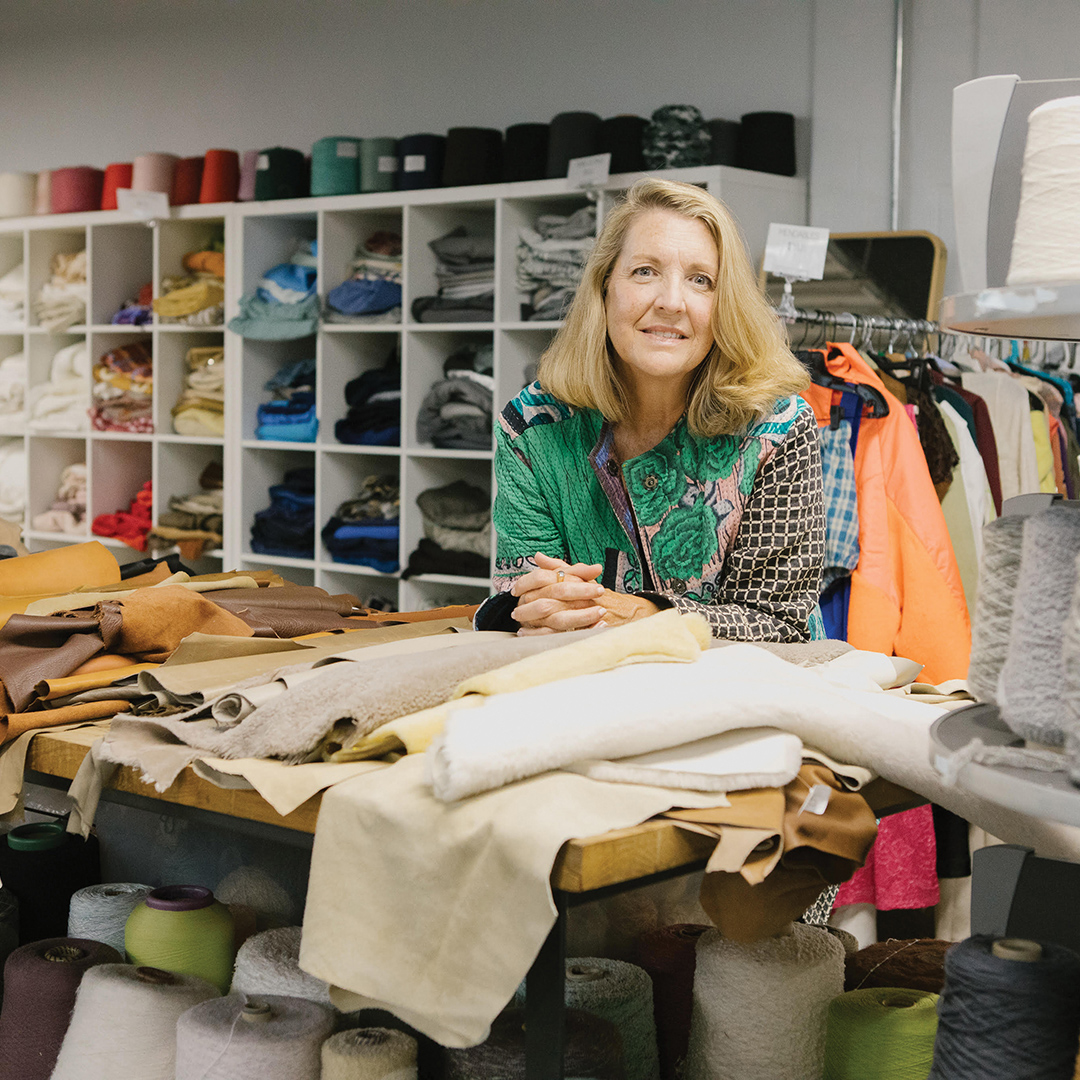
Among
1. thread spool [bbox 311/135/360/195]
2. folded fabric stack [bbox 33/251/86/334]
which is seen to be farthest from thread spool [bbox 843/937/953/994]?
folded fabric stack [bbox 33/251/86/334]

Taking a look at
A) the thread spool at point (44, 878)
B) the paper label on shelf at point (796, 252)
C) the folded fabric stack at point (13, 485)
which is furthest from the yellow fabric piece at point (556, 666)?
the folded fabric stack at point (13, 485)

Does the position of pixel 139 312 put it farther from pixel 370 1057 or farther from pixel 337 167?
pixel 370 1057

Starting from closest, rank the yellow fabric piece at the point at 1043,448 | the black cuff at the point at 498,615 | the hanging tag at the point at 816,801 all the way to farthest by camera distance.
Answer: the hanging tag at the point at 816,801
the black cuff at the point at 498,615
the yellow fabric piece at the point at 1043,448

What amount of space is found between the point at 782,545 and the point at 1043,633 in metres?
1.08

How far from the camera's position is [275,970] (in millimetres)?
1419

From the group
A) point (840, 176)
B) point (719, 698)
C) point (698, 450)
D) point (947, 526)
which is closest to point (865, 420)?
point (947, 526)

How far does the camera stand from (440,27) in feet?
16.5

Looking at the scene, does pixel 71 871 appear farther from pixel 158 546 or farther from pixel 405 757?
pixel 158 546

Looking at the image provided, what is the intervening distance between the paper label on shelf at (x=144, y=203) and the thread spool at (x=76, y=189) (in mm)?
476

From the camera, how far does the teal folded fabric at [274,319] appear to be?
15.4ft

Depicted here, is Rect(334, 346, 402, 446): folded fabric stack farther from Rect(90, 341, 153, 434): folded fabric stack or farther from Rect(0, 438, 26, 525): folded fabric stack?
Rect(0, 438, 26, 525): folded fabric stack

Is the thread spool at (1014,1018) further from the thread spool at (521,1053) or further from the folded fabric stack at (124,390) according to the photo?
the folded fabric stack at (124,390)

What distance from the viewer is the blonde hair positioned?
203cm

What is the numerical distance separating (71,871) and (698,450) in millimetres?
1086
